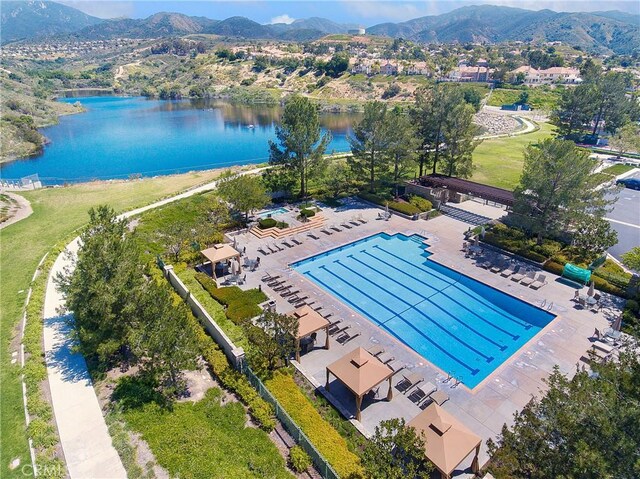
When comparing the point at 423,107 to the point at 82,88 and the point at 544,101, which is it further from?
the point at 82,88

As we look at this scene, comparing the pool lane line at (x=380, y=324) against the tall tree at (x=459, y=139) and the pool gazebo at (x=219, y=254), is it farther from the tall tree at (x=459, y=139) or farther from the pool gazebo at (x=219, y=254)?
the tall tree at (x=459, y=139)

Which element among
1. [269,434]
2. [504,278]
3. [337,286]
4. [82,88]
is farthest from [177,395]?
[82,88]

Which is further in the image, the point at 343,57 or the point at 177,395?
the point at 343,57

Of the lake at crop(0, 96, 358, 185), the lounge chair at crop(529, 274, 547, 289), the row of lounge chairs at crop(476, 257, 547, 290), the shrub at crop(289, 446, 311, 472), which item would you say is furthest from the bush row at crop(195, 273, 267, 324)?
the lake at crop(0, 96, 358, 185)

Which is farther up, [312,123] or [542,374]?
[312,123]

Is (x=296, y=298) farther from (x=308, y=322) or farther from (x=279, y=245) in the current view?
(x=279, y=245)

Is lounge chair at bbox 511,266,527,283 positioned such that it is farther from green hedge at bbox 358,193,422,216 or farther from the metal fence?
the metal fence

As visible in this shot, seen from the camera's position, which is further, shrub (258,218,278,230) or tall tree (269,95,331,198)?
tall tree (269,95,331,198)
